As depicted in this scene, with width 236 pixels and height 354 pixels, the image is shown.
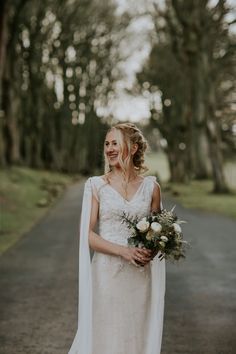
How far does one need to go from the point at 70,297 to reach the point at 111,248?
454cm

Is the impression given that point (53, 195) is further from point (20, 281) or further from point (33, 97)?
point (20, 281)

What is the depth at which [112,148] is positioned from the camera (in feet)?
14.8

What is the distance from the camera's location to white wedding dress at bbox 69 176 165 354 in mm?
4586

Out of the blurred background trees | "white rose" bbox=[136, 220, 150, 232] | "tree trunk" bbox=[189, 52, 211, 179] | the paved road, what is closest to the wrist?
"white rose" bbox=[136, 220, 150, 232]

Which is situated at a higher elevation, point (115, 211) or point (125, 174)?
point (125, 174)

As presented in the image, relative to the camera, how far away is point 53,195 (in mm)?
28531

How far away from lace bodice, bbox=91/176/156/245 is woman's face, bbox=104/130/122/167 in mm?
177

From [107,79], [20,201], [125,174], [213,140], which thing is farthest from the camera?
[107,79]

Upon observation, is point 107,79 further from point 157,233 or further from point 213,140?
point 157,233

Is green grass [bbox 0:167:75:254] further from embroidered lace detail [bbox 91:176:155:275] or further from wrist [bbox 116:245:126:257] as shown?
wrist [bbox 116:245:126:257]

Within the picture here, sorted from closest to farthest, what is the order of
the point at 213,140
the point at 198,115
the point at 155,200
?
the point at 155,200 < the point at 213,140 < the point at 198,115

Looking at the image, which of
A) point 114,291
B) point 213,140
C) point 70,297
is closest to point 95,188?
point 114,291

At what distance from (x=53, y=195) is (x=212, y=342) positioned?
22129 millimetres

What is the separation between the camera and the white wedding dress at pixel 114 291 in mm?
4586
